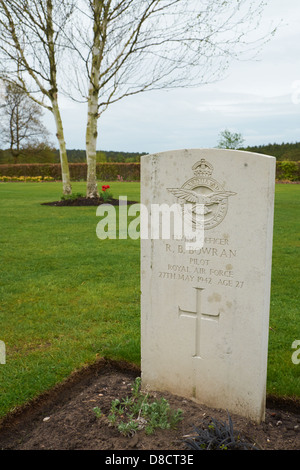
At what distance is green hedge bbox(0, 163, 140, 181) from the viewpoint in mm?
39188

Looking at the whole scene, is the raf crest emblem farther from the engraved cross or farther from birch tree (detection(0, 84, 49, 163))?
birch tree (detection(0, 84, 49, 163))

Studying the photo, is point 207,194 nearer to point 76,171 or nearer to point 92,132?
point 92,132

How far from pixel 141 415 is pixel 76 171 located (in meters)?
39.2

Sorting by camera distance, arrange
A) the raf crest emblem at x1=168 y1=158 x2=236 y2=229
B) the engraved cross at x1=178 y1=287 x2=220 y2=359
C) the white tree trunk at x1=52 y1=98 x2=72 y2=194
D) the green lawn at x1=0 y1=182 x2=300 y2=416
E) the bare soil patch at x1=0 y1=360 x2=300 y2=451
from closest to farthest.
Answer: the bare soil patch at x1=0 y1=360 x2=300 y2=451 → the raf crest emblem at x1=168 y1=158 x2=236 y2=229 → the engraved cross at x1=178 y1=287 x2=220 y2=359 → the green lawn at x1=0 y1=182 x2=300 y2=416 → the white tree trunk at x1=52 y1=98 x2=72 y2=194

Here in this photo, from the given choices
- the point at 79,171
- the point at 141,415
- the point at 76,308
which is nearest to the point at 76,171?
the point at 79,171

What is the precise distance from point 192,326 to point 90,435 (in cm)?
97

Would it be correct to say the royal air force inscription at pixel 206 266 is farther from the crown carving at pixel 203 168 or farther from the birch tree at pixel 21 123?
the birch tree at pixel 21 123

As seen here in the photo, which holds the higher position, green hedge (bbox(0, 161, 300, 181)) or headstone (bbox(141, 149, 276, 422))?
green hedge (bbox(0, 161, 300, 181))

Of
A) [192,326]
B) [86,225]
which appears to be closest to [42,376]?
[192,326]

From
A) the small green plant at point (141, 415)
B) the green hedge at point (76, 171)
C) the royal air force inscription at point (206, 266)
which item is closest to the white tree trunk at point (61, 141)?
the royal air force inscription at point (206, 266)

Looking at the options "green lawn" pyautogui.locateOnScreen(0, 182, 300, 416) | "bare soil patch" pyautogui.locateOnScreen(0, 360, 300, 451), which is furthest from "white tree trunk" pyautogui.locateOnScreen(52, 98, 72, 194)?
"bare soil patch" pyautogui.locateOnScreen(0, 360, 300, 451)

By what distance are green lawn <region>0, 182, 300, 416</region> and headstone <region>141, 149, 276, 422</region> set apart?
2.13ft

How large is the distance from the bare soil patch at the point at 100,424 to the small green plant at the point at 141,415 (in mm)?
43

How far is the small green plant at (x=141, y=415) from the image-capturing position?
8.53ft
